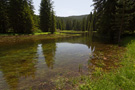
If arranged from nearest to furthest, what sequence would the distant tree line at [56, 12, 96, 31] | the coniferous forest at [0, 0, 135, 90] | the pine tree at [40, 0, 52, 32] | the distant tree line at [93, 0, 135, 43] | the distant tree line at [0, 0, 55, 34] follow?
the coniferous forest at [0, 0, 135, 90]
the distant tree line at [93, 0, 135, 43]
the distant tree line at [0, 0, 55, 34]
the pine tree at [40, 0, 52, 32]
the distant tree line at [56, 12, 96, 31]

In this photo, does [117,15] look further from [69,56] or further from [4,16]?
[4,16]

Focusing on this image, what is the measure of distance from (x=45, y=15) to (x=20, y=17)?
14.3m

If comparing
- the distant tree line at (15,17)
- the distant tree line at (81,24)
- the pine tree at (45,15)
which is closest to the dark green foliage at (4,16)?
the distant tree line at (15,17)

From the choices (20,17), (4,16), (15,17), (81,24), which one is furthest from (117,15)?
(81,24)

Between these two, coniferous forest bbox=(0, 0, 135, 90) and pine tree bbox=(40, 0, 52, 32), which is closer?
coniferous forest bbox=(0, 0, 135, 90)

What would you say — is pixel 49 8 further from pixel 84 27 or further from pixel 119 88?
pixel 84 27

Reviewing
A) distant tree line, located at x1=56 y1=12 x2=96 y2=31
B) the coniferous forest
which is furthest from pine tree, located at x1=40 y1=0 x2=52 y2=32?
distant tree line, located at x1=56 y1=12 x2=96 y2=31

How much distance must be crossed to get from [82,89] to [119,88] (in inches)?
65.0

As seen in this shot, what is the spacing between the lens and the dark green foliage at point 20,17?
29.5m

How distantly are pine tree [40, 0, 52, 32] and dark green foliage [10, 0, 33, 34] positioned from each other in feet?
35.0

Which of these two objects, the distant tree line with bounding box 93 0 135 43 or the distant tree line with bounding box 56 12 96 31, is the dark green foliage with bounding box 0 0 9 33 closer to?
the distant tree line with bounding box 93 0 135 43

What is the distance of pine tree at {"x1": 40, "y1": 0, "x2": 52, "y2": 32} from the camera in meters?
41.1

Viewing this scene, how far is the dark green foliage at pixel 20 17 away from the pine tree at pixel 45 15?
35.0ft

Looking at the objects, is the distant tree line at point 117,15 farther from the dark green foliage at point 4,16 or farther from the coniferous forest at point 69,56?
the dark green foliage at point 4,16
